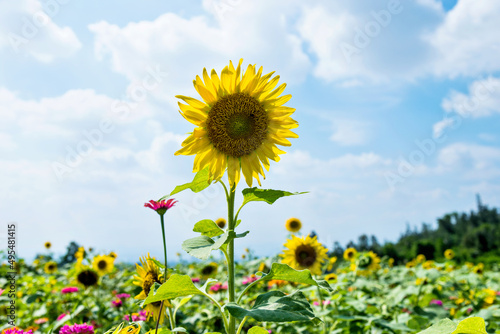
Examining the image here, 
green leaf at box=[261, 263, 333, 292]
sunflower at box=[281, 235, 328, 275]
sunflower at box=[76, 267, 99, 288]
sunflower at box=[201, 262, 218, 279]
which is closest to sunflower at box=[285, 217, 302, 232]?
sunflower at box=[281, 235, 328, 275]

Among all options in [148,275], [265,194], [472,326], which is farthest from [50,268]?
[472,326]

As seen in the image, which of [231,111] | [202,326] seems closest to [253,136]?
[231,111]

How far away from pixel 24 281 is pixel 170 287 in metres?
5.16

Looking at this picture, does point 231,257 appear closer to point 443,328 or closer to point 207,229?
point 207,229

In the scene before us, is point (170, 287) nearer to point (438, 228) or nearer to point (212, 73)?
point (212, 73)

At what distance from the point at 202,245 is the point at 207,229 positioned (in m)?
0.11

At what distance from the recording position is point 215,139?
187cm

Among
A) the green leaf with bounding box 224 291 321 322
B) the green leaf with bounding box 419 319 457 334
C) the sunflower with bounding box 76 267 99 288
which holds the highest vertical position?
the sunflower with bounding box 76 267 99 288

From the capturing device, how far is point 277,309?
137cm

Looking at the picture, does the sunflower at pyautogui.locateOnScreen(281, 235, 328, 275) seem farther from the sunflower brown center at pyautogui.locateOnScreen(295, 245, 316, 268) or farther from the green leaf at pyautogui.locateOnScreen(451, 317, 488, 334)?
the green leaf at pyautogui.locateOnScreen(451, 317, 488, 334)

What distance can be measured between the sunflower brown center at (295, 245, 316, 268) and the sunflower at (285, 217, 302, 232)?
1.06 meters

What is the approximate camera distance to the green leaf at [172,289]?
4.67 feet

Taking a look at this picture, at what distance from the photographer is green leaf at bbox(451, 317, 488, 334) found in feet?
4.36

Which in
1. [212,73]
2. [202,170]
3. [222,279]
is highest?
[212,73]
